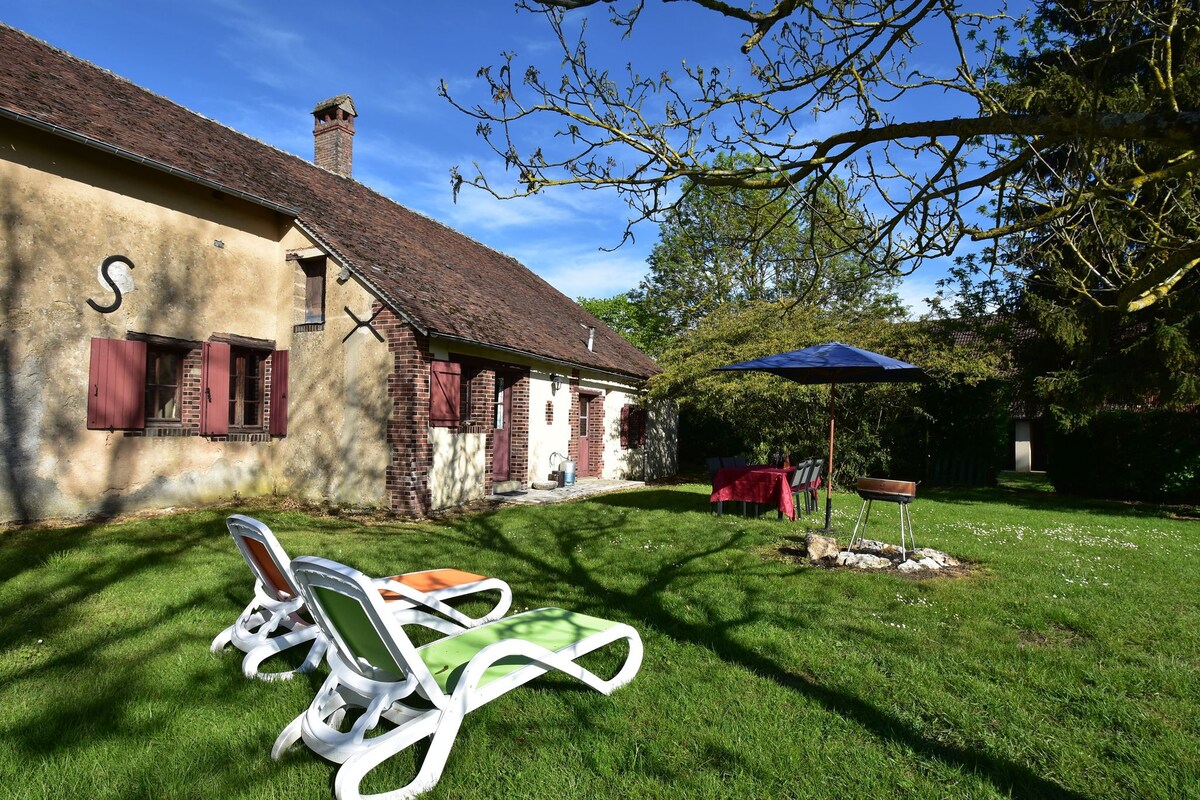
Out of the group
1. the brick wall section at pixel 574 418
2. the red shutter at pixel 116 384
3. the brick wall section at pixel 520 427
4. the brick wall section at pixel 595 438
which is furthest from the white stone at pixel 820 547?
the brick wall section at pixel 595 438

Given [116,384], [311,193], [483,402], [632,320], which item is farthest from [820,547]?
[632,320]

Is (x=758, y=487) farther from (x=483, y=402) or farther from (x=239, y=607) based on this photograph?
(x=239, y=607)

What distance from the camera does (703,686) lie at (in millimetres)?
3607

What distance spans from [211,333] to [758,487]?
8.31m

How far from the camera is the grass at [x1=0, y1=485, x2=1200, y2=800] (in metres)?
2.74

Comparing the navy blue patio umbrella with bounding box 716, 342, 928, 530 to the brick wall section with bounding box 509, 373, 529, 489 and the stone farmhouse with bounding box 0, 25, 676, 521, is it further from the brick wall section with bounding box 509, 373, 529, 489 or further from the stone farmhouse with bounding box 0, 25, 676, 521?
the brick wall section with bounding box 509, 373, 529, 489

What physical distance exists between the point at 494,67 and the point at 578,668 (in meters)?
3.09

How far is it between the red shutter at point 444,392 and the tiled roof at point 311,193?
58cm

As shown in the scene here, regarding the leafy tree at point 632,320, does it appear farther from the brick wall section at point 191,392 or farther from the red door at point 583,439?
the brick wall section at point 191,392

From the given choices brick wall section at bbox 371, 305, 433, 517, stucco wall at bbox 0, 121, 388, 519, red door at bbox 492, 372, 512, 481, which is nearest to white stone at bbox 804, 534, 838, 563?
brick wall section at bbox 371, 305, 433, 517

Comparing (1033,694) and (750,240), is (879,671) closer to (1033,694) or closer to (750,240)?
(1033,694)

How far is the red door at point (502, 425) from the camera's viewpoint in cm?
1293

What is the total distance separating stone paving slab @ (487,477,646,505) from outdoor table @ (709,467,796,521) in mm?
3154

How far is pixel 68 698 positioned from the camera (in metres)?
3.35
